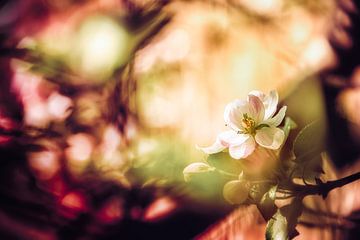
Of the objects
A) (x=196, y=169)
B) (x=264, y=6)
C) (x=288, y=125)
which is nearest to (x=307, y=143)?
(x=288, y=125)

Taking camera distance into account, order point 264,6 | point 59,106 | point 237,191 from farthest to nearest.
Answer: point 59,106, point 264,6, point 237,191

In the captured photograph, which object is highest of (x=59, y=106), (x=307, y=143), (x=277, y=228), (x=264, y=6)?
(x=59, y=106)

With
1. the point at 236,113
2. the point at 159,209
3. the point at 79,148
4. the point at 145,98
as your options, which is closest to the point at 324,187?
the point at 236,113

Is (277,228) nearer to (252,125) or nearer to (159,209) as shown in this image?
(252,125)

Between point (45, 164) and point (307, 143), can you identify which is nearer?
point (307, 143)

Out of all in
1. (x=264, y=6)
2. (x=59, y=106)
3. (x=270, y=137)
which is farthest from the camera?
(x=59, y=106)

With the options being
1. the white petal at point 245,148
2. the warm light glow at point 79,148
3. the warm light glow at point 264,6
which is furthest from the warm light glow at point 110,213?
the warm light glow at point 264,6

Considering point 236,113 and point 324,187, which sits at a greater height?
point 236,113
